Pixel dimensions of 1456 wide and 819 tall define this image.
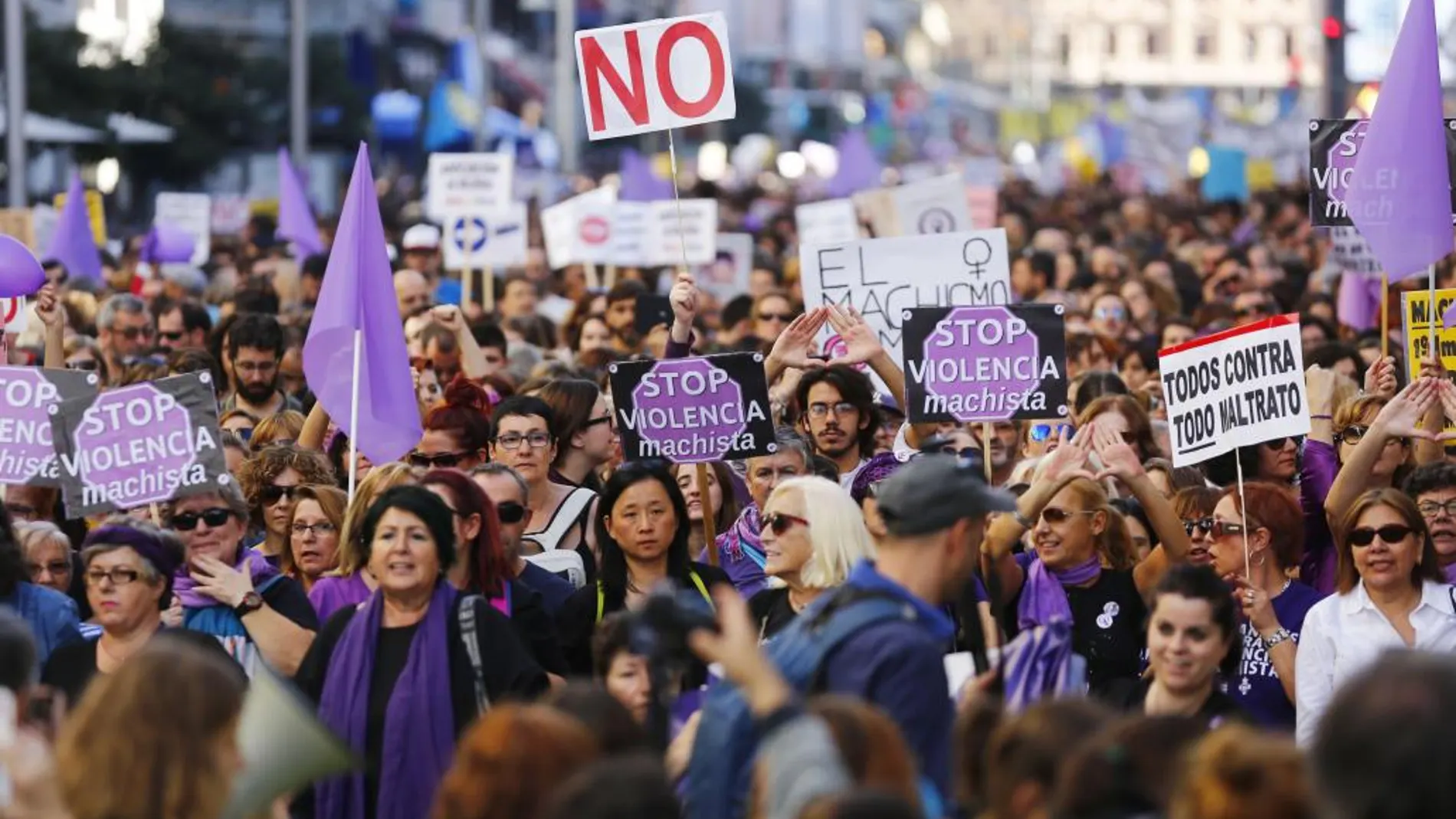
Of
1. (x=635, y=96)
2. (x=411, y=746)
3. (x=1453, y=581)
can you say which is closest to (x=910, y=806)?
(x=411, y=746)

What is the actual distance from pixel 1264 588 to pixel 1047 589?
60cm

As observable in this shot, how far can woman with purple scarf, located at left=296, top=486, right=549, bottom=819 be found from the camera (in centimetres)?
646

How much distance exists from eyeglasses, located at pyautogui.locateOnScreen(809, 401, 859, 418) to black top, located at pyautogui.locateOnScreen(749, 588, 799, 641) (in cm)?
223

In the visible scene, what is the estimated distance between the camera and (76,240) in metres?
17.6

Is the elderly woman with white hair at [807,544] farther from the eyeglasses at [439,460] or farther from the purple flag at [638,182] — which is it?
the purple flag at [638,182]

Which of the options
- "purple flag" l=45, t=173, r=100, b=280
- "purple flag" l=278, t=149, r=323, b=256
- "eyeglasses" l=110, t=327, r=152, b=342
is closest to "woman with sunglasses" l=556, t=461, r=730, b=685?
"eyeglasses" l=110, t=327, r=152, b=342

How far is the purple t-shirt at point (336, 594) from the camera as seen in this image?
24.0ft

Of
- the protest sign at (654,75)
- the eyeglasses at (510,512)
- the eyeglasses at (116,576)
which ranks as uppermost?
the protest sign at (654,75)

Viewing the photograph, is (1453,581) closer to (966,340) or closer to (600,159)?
(966,340)

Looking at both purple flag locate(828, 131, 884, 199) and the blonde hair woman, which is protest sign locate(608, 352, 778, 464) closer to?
the blonde hair woman

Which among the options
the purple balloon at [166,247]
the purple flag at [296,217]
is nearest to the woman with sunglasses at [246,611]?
the purple flag at [296,217]

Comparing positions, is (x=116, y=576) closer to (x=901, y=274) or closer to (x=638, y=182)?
(x=901, y=274)

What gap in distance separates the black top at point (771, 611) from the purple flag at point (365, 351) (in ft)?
6.93

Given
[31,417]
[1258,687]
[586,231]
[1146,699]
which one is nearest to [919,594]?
[1146,699]
